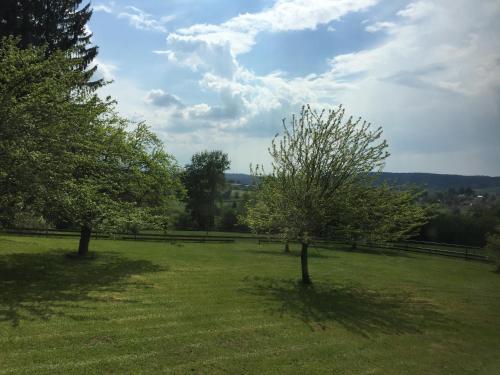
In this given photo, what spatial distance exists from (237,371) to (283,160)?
1136 centimetres

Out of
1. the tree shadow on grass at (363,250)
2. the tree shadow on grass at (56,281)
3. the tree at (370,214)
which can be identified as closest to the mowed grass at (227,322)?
the tree shadow on grass at (56,281)

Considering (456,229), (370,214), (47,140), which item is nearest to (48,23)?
(47,140)

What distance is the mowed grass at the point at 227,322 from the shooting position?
8.95m

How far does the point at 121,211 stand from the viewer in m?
19.9

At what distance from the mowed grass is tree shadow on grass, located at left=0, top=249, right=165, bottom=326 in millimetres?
51

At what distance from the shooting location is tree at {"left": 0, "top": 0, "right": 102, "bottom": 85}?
2706 centimetres

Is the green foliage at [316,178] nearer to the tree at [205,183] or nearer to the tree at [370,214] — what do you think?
the tree at [370,214]

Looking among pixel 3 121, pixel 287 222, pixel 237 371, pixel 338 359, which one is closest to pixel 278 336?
pixel 338 359

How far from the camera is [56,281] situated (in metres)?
16.0

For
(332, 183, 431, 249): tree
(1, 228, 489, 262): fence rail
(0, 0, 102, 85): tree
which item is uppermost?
(0, 0, 102, 85): tree

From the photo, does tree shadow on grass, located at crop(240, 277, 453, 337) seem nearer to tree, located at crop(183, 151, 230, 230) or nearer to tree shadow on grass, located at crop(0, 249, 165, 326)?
tree shadow on grass, located at crop(0, 249, 165, 326)

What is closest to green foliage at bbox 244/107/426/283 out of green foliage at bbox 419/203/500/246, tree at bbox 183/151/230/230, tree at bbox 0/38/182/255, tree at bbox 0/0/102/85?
tree at bbox 0/38/182/255

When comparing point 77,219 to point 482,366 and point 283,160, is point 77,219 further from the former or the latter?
point 482,366

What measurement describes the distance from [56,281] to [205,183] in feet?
200
